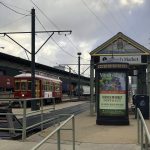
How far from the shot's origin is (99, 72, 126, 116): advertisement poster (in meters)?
20.2

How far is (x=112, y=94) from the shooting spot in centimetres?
2044

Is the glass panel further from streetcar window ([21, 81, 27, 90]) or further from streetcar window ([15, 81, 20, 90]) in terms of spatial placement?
streetcar window ([15, 81, 20, 90])

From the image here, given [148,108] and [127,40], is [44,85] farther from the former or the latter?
[148,108]

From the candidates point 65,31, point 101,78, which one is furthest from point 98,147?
point 65,31

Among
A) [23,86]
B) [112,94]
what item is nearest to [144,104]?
[112,94]

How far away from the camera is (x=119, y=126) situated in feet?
63.7

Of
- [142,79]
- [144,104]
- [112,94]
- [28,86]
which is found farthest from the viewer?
[28,86]

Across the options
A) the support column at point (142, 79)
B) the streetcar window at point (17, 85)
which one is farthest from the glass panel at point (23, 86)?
the support column at point (142, 79)

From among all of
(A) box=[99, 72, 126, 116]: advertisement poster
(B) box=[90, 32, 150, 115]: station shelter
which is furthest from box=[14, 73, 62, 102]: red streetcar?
(A) box=[99, 72, 126, 116]: advertisement poster

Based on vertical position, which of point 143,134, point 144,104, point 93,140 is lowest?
point 93,140

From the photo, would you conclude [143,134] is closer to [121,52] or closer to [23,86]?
[121,52]

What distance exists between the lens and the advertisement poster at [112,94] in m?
20.2

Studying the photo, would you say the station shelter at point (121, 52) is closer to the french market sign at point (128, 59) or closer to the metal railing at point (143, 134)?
the french market sign at point (128, 59)

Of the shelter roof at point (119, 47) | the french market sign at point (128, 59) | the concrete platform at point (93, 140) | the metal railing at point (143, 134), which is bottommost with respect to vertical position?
the concrete platform at point (93, 140)
